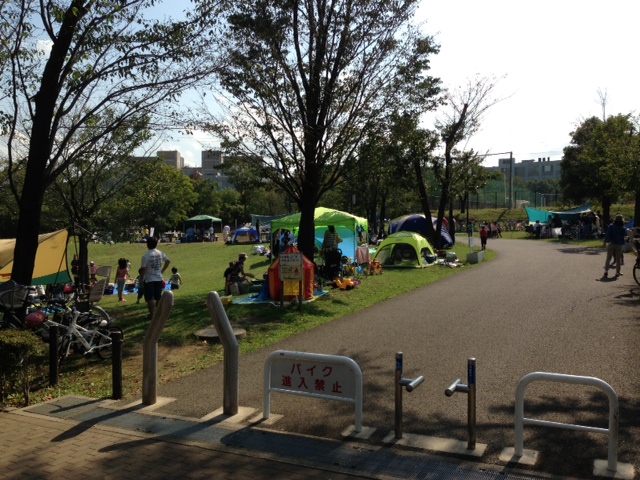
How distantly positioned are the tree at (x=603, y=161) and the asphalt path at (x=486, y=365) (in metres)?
14.5

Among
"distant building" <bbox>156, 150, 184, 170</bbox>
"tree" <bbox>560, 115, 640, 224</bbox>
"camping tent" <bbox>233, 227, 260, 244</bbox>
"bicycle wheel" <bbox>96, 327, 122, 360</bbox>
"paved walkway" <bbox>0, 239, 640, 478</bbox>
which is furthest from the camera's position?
"camping tent" <bbox>233, 227, 260, 244</bbox>

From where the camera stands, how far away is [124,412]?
6.23m

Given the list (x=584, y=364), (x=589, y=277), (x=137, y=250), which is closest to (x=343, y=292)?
(x=589, y=277)

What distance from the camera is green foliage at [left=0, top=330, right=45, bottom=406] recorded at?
21.0 feet

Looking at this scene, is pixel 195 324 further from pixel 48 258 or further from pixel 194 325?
pixel 48 258

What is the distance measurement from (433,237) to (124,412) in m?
26.0

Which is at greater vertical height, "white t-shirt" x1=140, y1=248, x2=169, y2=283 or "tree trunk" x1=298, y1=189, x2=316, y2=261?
"tree trunk" x1=298, y1=189, x2=316, y2=261

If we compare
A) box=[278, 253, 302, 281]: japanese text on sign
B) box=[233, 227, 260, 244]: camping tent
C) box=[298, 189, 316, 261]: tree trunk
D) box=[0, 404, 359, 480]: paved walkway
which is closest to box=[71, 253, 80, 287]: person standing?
box=[298, 189, 316, 261]: tree trunk

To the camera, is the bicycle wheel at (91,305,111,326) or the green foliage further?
the bicycle wheel at (91,305,111,326)

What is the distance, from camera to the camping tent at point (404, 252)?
2261cm

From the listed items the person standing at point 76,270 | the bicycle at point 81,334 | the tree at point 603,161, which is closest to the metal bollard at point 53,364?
the bicycle at point 81,334

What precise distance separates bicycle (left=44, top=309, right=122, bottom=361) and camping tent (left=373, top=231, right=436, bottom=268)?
14609 mm

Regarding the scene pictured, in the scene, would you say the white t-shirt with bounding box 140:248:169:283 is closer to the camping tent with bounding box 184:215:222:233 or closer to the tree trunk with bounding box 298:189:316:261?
the tree trunk with bounding box 298:189:316:261

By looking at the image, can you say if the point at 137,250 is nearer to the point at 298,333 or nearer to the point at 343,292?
the point at 343,292
